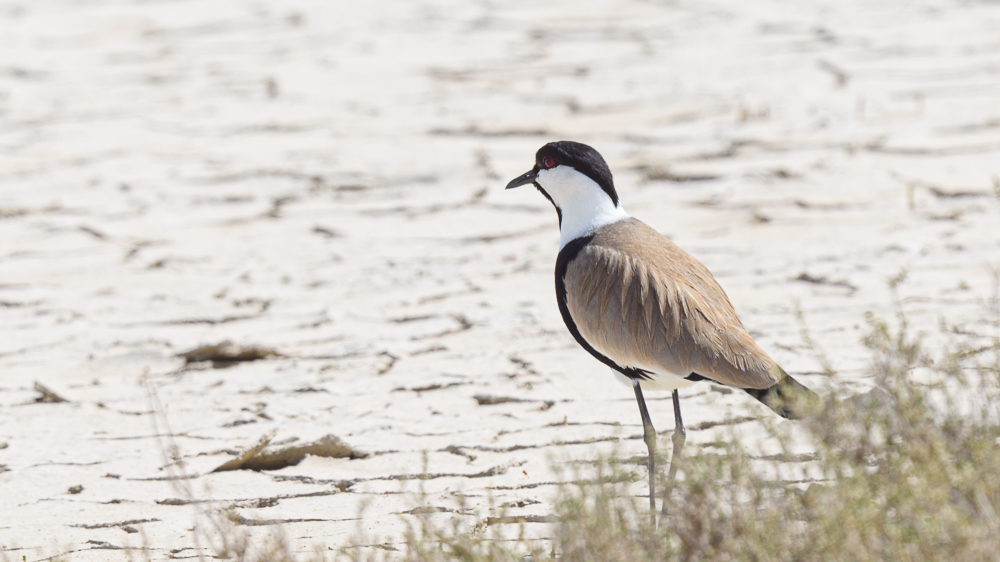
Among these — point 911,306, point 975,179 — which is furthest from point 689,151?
point 911,306

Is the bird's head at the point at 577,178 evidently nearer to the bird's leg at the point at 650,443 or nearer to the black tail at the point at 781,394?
the bird's leg at the point at 650,443

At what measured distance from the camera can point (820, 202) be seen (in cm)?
628

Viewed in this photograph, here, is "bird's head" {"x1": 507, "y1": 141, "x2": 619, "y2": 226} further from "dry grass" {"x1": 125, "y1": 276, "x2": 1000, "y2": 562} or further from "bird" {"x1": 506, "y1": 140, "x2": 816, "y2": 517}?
"dry grass" {"x1": 125, "y1": 276, "x2": 1000, "y2": 562}

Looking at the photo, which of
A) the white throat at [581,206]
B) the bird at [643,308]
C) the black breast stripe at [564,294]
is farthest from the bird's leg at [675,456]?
the white throat at [581,206]

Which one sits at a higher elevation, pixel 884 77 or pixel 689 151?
pixel 884 77

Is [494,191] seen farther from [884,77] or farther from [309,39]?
[309,39]

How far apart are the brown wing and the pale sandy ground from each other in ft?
1.23

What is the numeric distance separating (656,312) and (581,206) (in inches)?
20.2

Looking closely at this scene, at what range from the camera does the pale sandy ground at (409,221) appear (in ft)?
12.6

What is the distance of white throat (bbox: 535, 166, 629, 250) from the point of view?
350cm

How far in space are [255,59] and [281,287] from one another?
15.7 feet

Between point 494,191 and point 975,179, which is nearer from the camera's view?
point 975,179

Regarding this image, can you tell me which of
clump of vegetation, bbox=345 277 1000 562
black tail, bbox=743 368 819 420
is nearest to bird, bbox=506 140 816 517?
black tail, bbox=743 368 819 420

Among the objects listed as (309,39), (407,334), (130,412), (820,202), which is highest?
(309,39)
